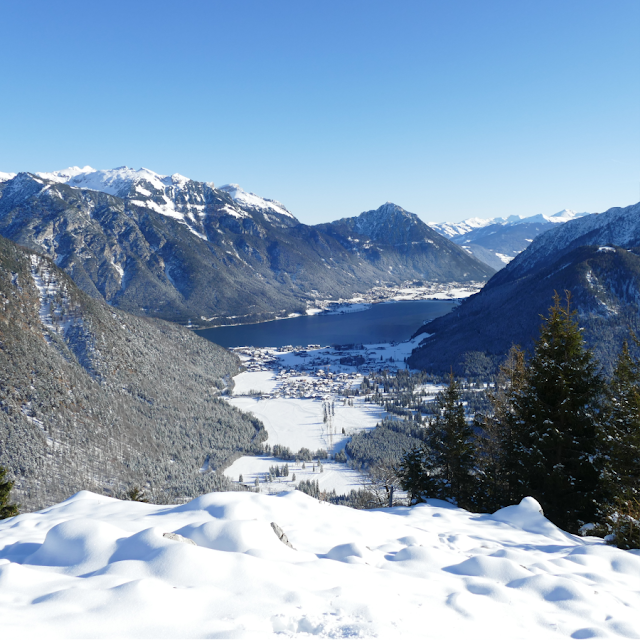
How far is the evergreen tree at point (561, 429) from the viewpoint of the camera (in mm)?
16781

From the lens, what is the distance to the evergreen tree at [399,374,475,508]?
22094 millimetres

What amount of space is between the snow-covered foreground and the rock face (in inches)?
2663

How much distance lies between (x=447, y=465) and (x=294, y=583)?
18.3m

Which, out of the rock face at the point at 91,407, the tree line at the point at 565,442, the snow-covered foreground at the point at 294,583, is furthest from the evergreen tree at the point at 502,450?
the rock face at the point at 91,407

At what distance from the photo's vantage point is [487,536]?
38.9ft

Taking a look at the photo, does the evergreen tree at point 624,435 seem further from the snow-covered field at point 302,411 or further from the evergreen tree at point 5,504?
the snow-covered field at point 302,411

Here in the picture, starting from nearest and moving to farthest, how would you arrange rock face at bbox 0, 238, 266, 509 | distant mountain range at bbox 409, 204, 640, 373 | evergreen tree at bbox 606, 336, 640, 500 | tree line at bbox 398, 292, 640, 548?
1. evergreen tree at bbox 606, 336, 640, 500
2. tree line at bbox 398, 292, 640, 548
3. rock face at bbox 0, 238, 266, 509
4. distant mountain range at bbox 409, 204, 640, 373

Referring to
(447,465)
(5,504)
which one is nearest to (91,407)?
(5,504)

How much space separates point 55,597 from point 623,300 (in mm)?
176165

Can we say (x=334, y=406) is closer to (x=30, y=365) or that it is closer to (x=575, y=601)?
(x=30, y=365)

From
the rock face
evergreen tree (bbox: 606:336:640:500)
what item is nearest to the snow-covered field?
the rock face

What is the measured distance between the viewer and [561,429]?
18125 mm

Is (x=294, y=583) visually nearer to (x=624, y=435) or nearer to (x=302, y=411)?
(x=624, y=435)

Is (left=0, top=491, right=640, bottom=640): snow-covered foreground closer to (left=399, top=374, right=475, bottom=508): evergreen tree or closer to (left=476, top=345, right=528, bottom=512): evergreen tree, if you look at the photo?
(left=476, top=345, right=528, bottom=512): evergreen tree
